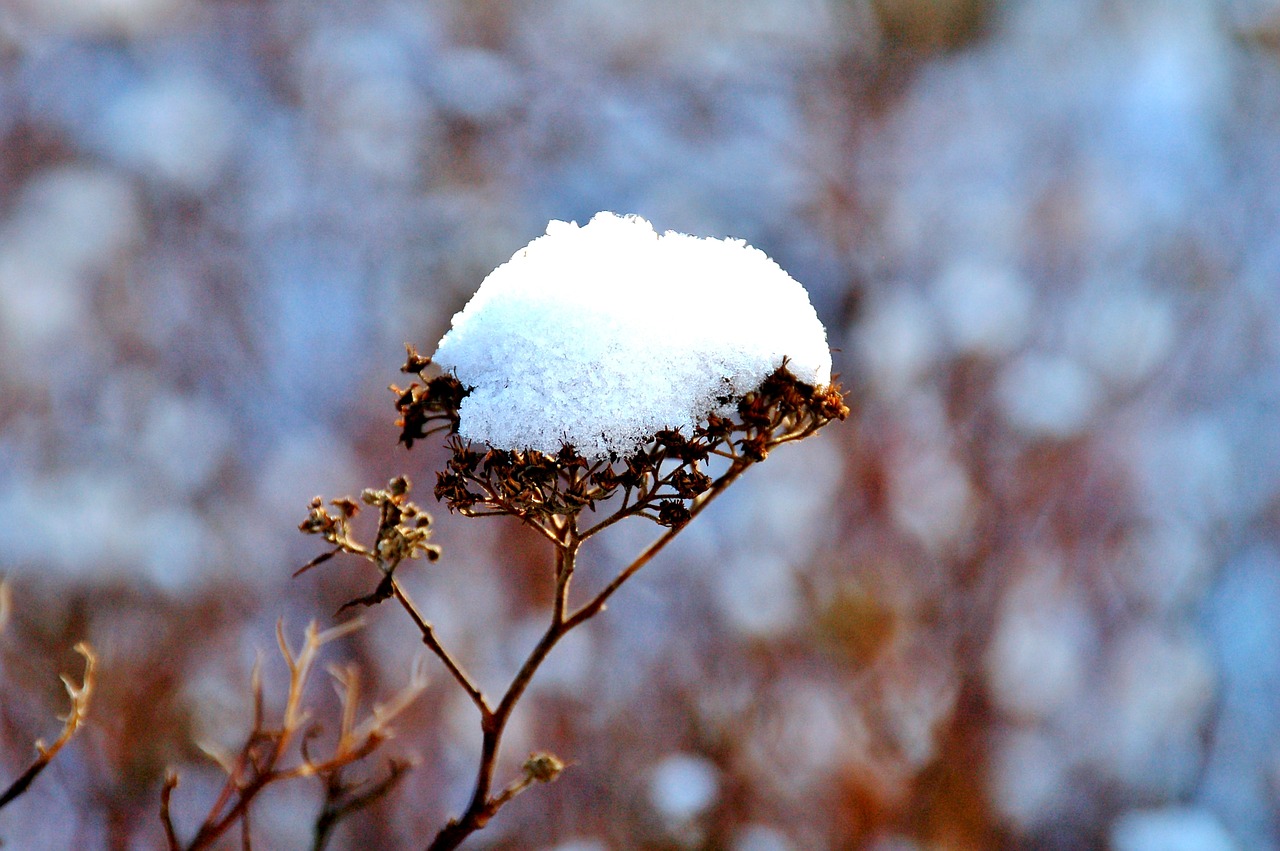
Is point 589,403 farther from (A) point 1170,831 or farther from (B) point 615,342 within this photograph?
(A) point 1170,831

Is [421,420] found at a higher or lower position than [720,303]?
lower

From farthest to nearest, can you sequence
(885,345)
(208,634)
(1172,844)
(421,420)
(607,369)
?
(885,345)
(208,634)
(1172,844)
(421,420)
(607,369)

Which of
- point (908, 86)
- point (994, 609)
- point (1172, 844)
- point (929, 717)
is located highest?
point (908, 86)

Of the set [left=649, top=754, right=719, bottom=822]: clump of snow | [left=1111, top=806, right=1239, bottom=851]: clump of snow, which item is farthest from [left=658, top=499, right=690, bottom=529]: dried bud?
[left=1111, top=806, right=1239, bottom=851]: clump of snow

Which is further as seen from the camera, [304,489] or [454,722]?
[304,489]

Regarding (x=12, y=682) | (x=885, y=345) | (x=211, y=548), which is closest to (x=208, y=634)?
(x=211, y=548)

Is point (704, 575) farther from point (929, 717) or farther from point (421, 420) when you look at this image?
point (421, 420)

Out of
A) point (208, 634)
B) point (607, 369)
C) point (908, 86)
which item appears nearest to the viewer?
point (607, 369)
